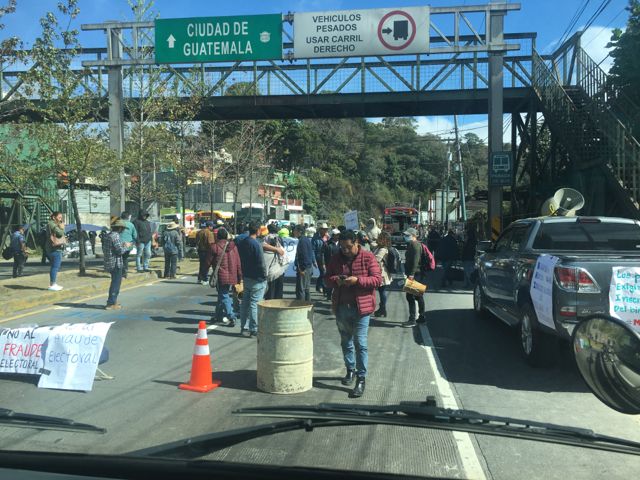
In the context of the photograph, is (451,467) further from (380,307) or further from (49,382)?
(380,307)

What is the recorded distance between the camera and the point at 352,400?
230 inches

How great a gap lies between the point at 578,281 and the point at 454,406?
6.37ft

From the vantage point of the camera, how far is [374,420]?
3295 mm

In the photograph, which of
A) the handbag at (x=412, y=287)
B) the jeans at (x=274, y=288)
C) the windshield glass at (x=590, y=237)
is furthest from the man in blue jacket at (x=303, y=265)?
the windshield glass at (x=590, y=237)

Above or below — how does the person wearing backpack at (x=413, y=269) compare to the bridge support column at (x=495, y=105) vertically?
below

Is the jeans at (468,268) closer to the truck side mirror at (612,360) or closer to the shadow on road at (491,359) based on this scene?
the shadow on road at (491,359)

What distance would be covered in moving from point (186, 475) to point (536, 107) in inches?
820

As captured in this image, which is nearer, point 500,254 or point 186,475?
point 186,475

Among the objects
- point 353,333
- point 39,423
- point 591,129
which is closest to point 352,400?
point 353,333

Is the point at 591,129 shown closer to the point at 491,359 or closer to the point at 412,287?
the point at 412,287

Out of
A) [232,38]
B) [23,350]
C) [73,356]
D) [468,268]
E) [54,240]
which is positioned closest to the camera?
[73,356]

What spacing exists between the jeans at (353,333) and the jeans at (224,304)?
389cm

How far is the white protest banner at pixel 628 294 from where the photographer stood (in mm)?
4559

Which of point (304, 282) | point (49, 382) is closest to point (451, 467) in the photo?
point (49, 382)
